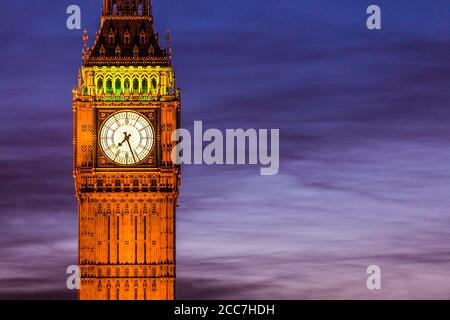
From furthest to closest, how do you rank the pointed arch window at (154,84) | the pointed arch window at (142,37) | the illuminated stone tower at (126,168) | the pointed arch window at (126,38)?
the pointed arch window at (126,38), the pointed arch window at (142,37), the pointed arch window at (154,84), the illuminated stone tower at (126,168)

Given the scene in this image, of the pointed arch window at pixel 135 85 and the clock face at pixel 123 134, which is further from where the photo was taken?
the pointed arch window at pixel 135 85

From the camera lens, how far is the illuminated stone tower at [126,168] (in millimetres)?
156500

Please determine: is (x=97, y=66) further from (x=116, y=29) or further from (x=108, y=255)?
(x=108, y=255)

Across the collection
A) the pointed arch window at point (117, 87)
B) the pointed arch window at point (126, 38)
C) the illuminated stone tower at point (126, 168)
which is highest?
the pointed arch window at point (126, 38)

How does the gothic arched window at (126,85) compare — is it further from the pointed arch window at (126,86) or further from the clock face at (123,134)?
the clock face at (123,134)

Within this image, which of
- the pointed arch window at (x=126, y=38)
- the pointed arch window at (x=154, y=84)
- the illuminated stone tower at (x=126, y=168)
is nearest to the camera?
the illuminated stone tower at (x=126, y=168)

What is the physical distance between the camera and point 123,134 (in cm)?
15638

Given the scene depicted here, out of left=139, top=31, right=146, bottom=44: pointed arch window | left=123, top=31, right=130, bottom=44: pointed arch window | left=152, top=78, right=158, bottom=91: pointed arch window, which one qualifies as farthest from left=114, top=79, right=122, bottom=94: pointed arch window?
left=139, top=31, right=146, bottom=44: pointed arch window

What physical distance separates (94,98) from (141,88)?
3.72 meters

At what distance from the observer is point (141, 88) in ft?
516

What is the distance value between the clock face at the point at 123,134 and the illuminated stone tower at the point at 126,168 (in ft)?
0.25

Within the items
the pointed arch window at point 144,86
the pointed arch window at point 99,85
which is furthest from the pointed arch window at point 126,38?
the pointed arch window at point 99,85

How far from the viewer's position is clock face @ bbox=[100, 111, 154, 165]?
513 ft
